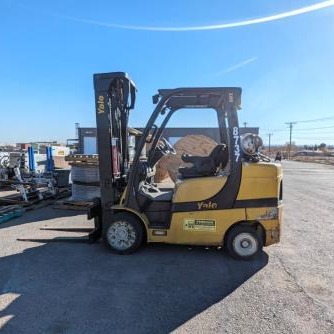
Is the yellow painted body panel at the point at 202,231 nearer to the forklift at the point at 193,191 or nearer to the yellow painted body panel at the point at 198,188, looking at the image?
the forklift at the point at 193,191

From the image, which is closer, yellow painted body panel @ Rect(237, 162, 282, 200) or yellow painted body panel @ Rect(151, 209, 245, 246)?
yellow painted body panel @ Rect(237, 162, 282, 200)

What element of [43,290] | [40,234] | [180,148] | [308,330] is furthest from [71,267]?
[180,148]

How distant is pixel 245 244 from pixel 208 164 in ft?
4.56

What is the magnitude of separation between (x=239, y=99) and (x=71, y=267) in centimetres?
358

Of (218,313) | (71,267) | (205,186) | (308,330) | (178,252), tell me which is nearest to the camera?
(308,330)

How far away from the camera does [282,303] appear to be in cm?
432

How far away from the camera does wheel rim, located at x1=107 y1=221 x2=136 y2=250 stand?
20.1 ft

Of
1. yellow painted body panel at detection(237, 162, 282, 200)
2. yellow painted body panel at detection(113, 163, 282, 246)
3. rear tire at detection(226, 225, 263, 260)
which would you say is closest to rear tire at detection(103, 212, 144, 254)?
yellow painted body panel at detection(113, 163, 282, 246)

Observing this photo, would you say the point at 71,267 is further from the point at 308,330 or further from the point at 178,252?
the point at 308,330

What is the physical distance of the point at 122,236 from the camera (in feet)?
20.2

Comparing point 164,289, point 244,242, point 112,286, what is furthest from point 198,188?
point 112,286

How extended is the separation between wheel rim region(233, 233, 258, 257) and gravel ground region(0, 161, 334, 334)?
20 centimetres

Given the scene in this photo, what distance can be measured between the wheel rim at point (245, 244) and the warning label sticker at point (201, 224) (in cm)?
42

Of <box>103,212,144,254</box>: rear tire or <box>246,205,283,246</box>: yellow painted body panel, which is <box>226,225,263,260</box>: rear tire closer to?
<box>246,205,283,246</box>: yellow painted body panel
